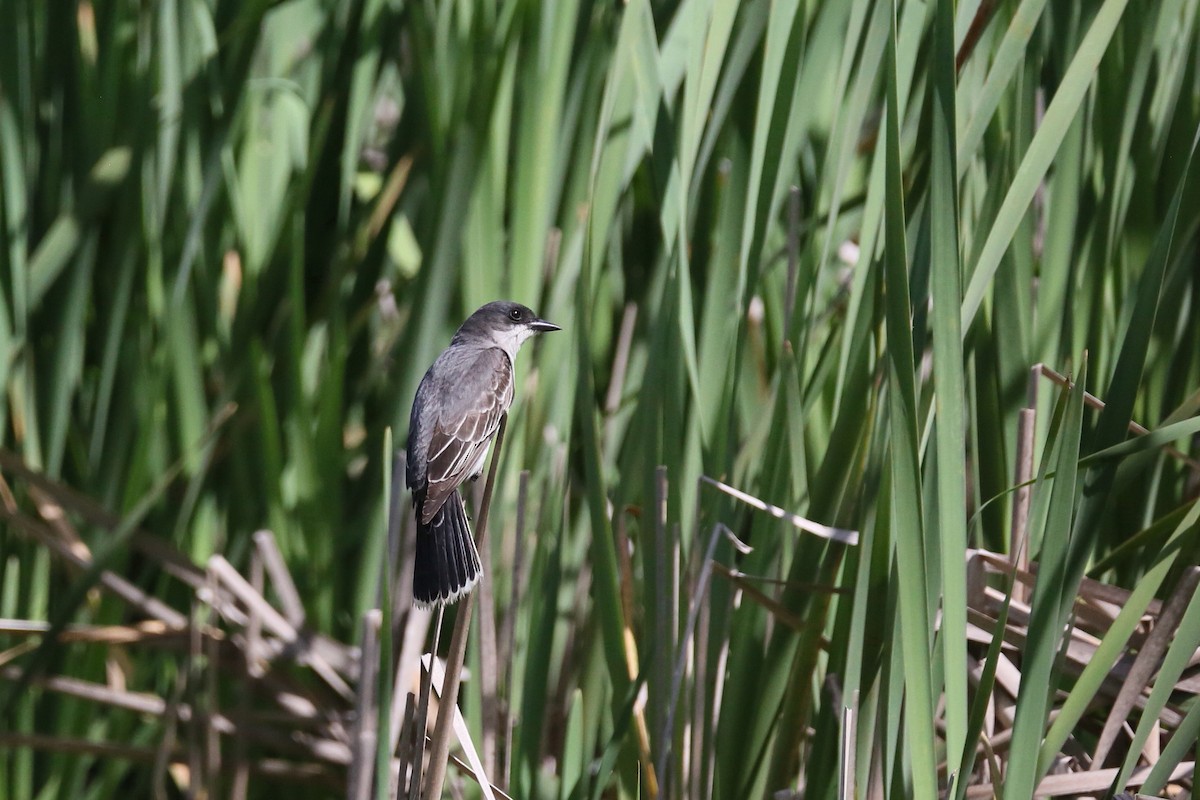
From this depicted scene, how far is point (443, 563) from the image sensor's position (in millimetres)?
1273

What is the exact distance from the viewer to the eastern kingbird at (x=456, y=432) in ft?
4.14

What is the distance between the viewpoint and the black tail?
123cm

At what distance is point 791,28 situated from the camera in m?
1.52

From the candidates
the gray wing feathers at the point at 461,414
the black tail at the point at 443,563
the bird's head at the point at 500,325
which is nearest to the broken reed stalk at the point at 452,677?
the black tail at the point at 443,563

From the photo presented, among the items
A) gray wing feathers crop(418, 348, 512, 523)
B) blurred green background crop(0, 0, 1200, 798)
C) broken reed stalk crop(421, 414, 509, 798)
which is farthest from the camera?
gray wing feathers crop(418, 348, 512, 523)

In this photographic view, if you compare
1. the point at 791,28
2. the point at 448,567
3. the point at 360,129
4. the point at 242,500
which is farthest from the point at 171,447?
the point at 791,28

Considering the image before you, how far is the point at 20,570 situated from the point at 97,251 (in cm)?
68

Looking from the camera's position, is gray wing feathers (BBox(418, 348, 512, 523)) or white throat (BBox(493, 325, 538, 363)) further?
white throat (BBox(493, 325, 538, 363))

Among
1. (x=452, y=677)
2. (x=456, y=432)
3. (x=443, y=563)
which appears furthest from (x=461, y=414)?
(x=452, y=677)

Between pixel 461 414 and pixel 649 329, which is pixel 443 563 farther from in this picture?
pixel 649 329

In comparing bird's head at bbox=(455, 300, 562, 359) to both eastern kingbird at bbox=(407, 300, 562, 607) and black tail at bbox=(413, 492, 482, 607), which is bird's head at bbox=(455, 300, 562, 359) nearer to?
eastern kingbird at bbox=(407, 300, 562, 607)

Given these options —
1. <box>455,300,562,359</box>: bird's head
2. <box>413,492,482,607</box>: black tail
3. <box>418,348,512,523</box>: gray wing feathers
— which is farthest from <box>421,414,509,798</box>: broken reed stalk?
<box>455,300,562,359</box>: bird's head

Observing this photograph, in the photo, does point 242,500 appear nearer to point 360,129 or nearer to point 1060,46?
point 360,129

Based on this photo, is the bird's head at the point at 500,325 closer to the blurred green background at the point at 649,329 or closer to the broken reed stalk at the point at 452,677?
the blurred green background at the point at 649,329
